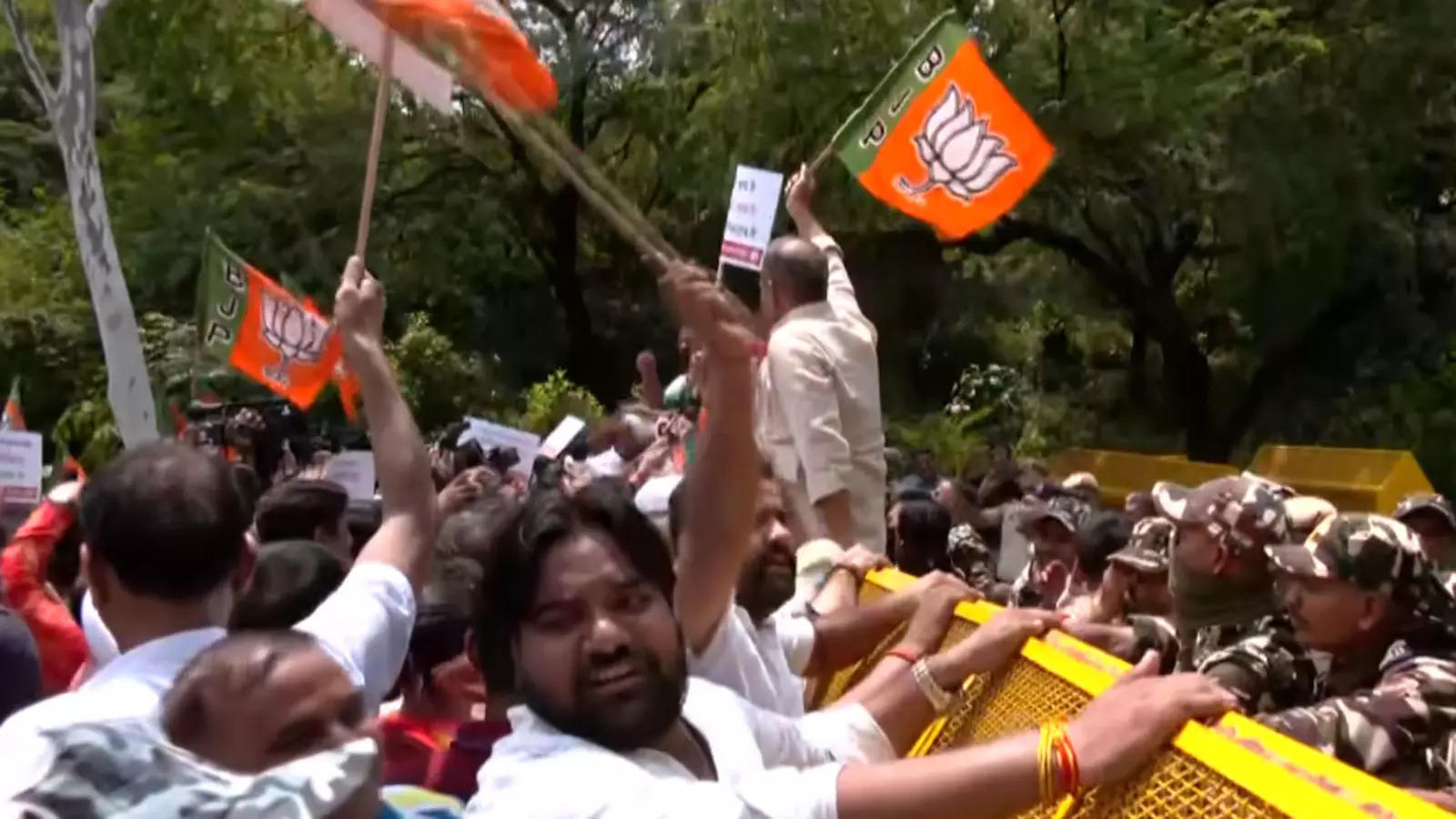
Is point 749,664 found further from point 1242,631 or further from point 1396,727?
point 1242,631

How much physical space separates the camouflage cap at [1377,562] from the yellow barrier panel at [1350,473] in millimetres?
11066

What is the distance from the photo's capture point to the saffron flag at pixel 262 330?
10.6 metres

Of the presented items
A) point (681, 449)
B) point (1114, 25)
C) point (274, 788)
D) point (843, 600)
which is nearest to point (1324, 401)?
point (1114, 25)

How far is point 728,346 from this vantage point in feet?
9.89

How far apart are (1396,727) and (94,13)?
1417 centimetres

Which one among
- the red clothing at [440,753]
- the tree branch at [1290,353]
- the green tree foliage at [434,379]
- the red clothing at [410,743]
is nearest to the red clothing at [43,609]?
the red clothing at [410,743]

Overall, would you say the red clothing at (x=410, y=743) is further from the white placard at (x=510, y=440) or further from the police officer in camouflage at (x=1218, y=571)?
the white placard at (x=510, y=440)

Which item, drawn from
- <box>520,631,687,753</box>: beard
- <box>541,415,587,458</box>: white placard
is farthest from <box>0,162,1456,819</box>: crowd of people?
<box>541,415,587,458</box>: white placard

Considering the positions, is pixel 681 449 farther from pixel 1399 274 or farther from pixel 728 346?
pixel 1399 274

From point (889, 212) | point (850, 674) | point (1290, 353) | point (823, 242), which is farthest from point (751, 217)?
point (1290, 353)

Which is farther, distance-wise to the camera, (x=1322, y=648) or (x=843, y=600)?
(x=843, y=600)

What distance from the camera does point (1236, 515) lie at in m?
4.29

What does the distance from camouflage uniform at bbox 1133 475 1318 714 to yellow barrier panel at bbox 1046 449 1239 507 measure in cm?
1360

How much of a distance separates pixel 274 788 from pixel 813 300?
394 centimetres
